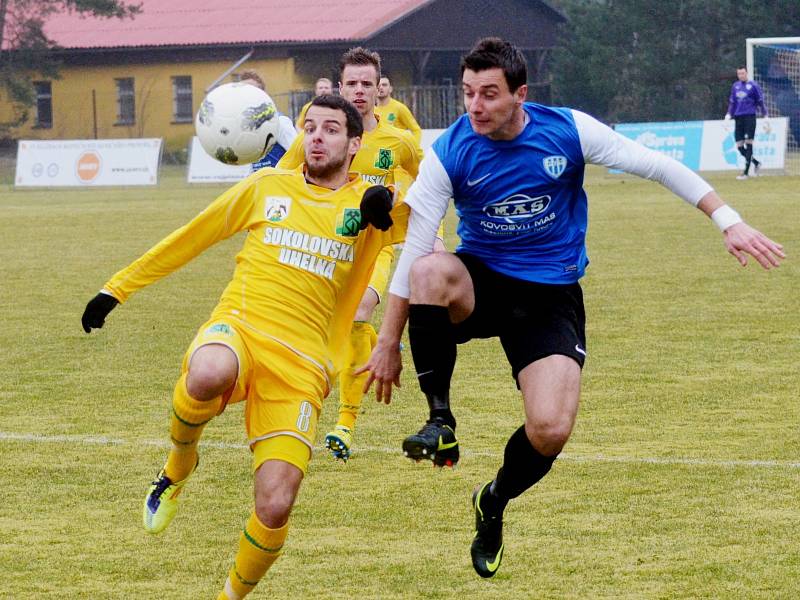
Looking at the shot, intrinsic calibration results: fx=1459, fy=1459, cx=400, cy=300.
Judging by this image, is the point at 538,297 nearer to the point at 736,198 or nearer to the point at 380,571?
the point at 380,571

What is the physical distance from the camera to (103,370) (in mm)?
10555

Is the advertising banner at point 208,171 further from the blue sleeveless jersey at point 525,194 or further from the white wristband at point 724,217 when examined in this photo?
the white wristband at point 724,217

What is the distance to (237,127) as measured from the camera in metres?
7.33

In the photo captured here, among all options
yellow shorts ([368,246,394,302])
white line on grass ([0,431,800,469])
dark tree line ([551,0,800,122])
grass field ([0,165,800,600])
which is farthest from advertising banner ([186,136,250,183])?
white line on grass ([0,431,800,469])

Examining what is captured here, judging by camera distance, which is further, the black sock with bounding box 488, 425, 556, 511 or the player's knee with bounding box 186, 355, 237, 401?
the black sock with bounding box 488, 425, 556, 511

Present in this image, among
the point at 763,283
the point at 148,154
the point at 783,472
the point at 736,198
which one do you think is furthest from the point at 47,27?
the point at 783,472

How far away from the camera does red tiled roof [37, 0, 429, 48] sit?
49.0 meters

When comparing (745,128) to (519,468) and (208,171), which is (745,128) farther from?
(519,468)

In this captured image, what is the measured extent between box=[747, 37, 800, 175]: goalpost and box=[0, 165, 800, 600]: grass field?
19.8 m

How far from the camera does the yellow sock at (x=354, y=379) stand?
7738mm

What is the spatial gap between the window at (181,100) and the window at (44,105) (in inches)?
193

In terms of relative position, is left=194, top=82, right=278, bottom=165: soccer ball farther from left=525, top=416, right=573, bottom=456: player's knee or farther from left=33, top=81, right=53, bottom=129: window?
left=33, top=81, right=53, bottom=129: window

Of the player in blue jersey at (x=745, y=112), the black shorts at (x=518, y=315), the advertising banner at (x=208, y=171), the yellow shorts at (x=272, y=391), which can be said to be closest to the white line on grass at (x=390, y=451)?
the black shorts at (x=518, y=315)

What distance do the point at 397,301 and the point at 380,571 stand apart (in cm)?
106
